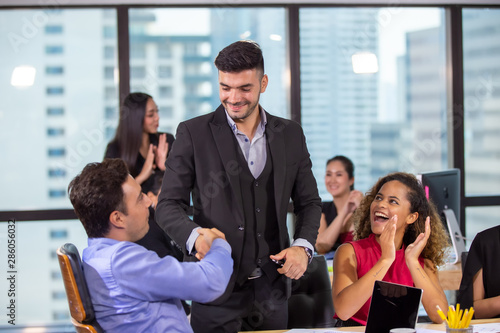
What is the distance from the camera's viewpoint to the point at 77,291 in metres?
1.79

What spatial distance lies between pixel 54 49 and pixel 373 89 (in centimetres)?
287

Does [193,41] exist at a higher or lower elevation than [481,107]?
higher

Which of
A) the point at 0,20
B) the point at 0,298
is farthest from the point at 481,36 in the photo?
the point at 0,298

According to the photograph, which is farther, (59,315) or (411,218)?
(59,315)

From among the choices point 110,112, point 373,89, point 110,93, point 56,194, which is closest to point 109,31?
point 110,93

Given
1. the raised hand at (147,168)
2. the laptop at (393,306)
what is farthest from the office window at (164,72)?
the laptop at (393,306)

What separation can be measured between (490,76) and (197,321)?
4448 mm

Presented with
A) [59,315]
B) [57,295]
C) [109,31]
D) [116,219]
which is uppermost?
[109,31]

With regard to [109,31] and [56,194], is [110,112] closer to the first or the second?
[109,31]

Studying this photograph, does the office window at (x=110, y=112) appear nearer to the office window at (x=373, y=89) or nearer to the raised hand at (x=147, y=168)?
the raised hand at (x=147, y=168)

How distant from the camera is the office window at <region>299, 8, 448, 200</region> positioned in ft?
17.9

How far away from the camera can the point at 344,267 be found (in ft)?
8.37

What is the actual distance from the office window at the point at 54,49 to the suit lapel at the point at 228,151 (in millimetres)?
3352

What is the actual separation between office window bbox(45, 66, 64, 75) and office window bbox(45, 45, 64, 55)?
127 mm
